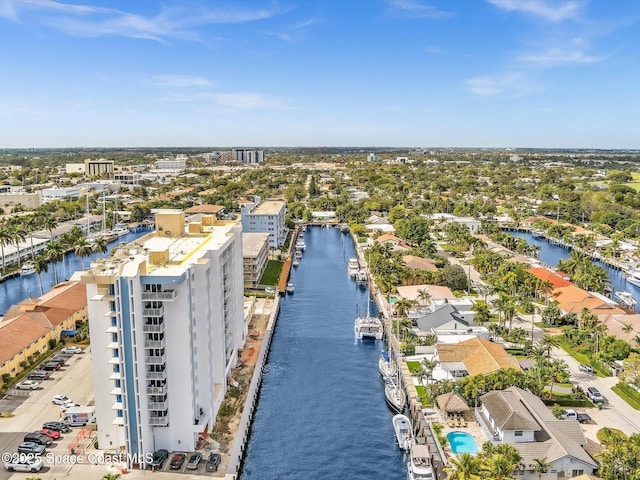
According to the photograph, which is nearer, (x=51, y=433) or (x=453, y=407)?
(x=51, y=433)

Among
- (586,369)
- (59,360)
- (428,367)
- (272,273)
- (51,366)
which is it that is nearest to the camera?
(428,367)

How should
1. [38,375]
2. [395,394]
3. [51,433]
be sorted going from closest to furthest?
[51,433]
[395,394]
[38,375]

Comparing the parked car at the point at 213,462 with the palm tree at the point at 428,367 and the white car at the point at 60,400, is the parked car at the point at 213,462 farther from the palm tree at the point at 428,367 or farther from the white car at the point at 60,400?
the palm tree at the point at 428,367

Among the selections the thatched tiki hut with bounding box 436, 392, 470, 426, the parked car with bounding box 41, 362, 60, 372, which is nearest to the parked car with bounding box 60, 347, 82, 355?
the parked car with bounding box 41, 362, 60, 372

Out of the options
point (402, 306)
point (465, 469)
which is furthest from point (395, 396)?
point (402, 306)

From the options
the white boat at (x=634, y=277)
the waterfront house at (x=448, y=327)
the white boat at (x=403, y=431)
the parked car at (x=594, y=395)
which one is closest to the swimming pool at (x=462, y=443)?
the white boat at (x=403, y=431)

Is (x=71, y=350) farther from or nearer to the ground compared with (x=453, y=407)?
nearer to the ground

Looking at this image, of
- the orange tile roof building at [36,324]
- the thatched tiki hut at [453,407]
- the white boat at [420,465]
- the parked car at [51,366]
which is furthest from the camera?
the parked car at [51,366]

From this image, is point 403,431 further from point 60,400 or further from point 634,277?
point 634,277
